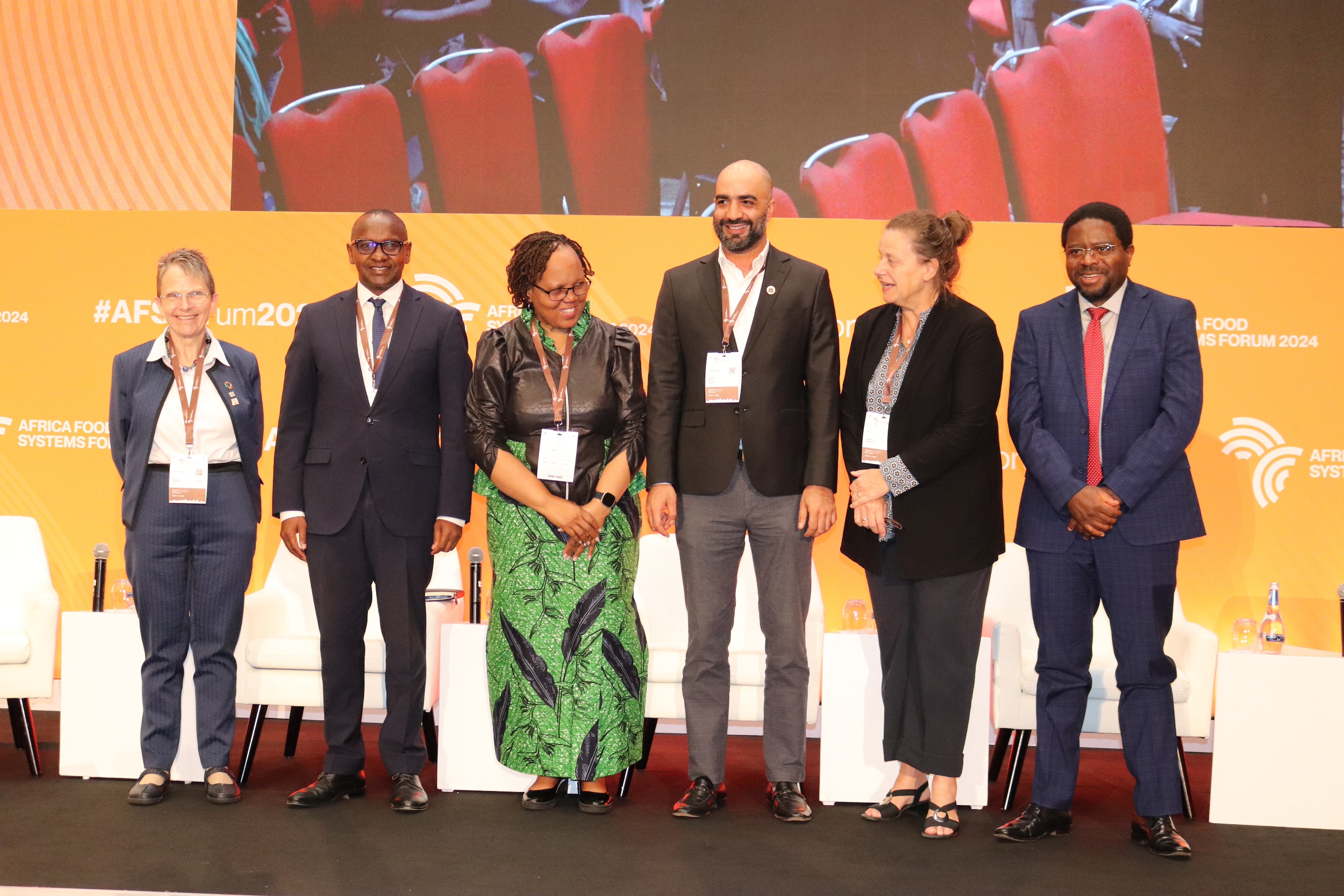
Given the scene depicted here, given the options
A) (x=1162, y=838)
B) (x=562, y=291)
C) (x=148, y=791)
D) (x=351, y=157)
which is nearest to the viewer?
(x=1162, y=838)

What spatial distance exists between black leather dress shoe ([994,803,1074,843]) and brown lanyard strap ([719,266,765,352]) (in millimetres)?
1688

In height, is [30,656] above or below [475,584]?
below

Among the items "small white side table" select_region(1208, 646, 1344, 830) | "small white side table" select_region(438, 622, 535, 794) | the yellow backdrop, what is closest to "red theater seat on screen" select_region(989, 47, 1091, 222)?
the yellow backdrop

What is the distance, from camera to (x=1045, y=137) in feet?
18.6

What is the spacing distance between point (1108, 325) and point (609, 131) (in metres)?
3.19

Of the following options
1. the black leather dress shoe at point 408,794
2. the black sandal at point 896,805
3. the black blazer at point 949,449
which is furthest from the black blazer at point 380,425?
the black sandal at point 896,805

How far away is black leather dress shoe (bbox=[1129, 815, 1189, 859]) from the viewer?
323cm

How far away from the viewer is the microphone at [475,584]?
4363 millimetres

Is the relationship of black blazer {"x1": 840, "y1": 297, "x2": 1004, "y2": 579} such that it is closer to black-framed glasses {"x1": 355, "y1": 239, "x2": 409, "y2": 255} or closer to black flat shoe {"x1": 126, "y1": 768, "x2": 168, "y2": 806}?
black-framed glasses {"x1": 355, "y1": 239, "x2": 409, "y2": 255}

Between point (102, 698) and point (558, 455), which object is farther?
point (102, 698)

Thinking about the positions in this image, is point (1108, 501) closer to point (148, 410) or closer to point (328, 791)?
point (328, 791)

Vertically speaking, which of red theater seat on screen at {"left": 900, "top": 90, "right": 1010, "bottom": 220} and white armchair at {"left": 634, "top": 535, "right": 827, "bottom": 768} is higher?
red theater seat on screen at {"left": 900, "top": 90, "right": 1010, "bottom": 220}

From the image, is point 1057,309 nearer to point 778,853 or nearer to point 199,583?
point 778,853

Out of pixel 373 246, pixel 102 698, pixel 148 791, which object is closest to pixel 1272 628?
pixel 373 246
